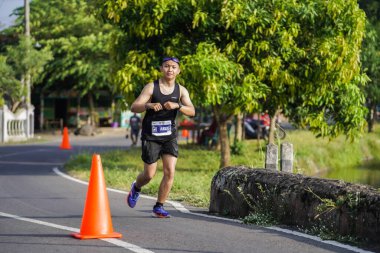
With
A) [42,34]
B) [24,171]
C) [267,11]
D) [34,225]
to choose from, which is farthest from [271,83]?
[42,34]

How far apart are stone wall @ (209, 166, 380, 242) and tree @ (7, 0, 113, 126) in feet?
116

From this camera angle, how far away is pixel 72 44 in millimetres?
48156

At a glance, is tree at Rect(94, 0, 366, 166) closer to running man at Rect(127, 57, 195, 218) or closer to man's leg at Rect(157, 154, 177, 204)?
man's leg at Rect(157, 154, 177, 204)

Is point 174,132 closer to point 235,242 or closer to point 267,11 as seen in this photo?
point 235,242

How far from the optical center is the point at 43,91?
5106 centimetres

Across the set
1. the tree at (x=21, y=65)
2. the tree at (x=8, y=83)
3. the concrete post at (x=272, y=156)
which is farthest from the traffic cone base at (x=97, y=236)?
the tree at (x=21, y=65)

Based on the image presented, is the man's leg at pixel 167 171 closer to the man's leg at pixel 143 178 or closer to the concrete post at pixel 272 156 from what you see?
the man's leg at pixel 143 178

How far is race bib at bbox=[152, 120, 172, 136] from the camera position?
980 cm

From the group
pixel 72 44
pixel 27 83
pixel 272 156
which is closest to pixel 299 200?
pixel 272 156

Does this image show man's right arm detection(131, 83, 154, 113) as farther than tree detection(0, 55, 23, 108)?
No

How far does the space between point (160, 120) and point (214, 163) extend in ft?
48.7

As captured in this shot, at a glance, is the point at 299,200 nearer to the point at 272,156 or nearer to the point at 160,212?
the point at 160,212

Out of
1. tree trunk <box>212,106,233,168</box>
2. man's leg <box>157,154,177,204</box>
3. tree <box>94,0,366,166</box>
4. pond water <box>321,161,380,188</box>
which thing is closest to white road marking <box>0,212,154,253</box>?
man's leg <box>157,154,177,204</box>

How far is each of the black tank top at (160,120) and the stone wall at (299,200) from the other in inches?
46.6
